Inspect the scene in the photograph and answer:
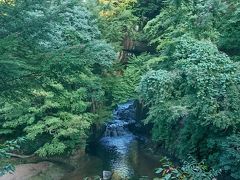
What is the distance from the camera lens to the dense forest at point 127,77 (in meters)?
4.90

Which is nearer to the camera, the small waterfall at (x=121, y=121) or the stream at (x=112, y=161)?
the stream at (x=112, y=161)

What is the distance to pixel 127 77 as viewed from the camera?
1736 cm

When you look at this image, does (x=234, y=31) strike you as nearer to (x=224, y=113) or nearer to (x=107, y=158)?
(x=224, y=113)

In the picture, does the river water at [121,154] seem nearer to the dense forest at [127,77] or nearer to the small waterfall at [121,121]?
the small waterfall at [121,121]

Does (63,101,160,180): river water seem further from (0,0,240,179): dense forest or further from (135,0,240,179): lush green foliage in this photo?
(135,0,240,179): lush green foliage

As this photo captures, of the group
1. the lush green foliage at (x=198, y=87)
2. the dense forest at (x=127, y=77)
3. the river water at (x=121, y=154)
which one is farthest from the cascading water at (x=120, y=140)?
the lush green foliage at (x=198, y=87)

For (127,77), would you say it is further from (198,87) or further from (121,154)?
(198,87)

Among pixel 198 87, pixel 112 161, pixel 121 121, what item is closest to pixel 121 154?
pixel 112 161

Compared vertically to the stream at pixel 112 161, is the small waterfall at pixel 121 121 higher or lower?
higher

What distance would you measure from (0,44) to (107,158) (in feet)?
39.2

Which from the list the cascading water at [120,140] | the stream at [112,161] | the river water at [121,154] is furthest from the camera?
the cascading water at [120,140]

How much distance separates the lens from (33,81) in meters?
5.05

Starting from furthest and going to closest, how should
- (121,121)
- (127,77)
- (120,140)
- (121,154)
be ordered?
(121,121) → (120,140) → (127,77) → (121,154)

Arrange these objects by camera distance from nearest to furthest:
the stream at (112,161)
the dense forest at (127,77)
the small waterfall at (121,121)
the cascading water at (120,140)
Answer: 1. the dense forest at (127,77)
2. the stream at (112,161)
3. the cascading water at (120,140)
4. the small waterfall at (121,121)
